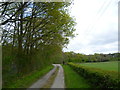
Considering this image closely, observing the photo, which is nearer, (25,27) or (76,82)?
(76,82)

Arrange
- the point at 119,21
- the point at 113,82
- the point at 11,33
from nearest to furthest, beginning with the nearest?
the point at 113,82
the point at 119,21
the point at 11,33

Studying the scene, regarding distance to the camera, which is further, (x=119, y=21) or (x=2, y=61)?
(x=2, y=61)

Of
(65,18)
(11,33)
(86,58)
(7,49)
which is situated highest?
(65,18)

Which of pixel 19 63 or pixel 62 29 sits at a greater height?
pixel 62 29

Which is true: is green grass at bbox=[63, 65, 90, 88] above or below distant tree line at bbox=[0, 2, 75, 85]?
below

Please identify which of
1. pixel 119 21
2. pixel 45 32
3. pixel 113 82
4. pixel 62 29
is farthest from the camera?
pixel 45 32

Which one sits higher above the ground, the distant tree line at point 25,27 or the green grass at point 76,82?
the distant tree line at point 25,27

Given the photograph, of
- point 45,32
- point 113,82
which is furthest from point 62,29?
point 113,82

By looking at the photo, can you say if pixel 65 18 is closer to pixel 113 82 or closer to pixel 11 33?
pixel 11 33

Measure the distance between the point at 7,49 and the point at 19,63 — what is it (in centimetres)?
469

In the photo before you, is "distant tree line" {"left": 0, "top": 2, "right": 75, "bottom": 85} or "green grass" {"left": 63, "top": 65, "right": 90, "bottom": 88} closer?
"green grass" {"left": 63, "top": 65, "right": 90, "bottom": 88}

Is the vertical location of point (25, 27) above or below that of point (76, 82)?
above

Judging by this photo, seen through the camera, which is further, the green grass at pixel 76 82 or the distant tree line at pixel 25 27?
the distant tree line at pixel 25 27

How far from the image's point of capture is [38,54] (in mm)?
27281
